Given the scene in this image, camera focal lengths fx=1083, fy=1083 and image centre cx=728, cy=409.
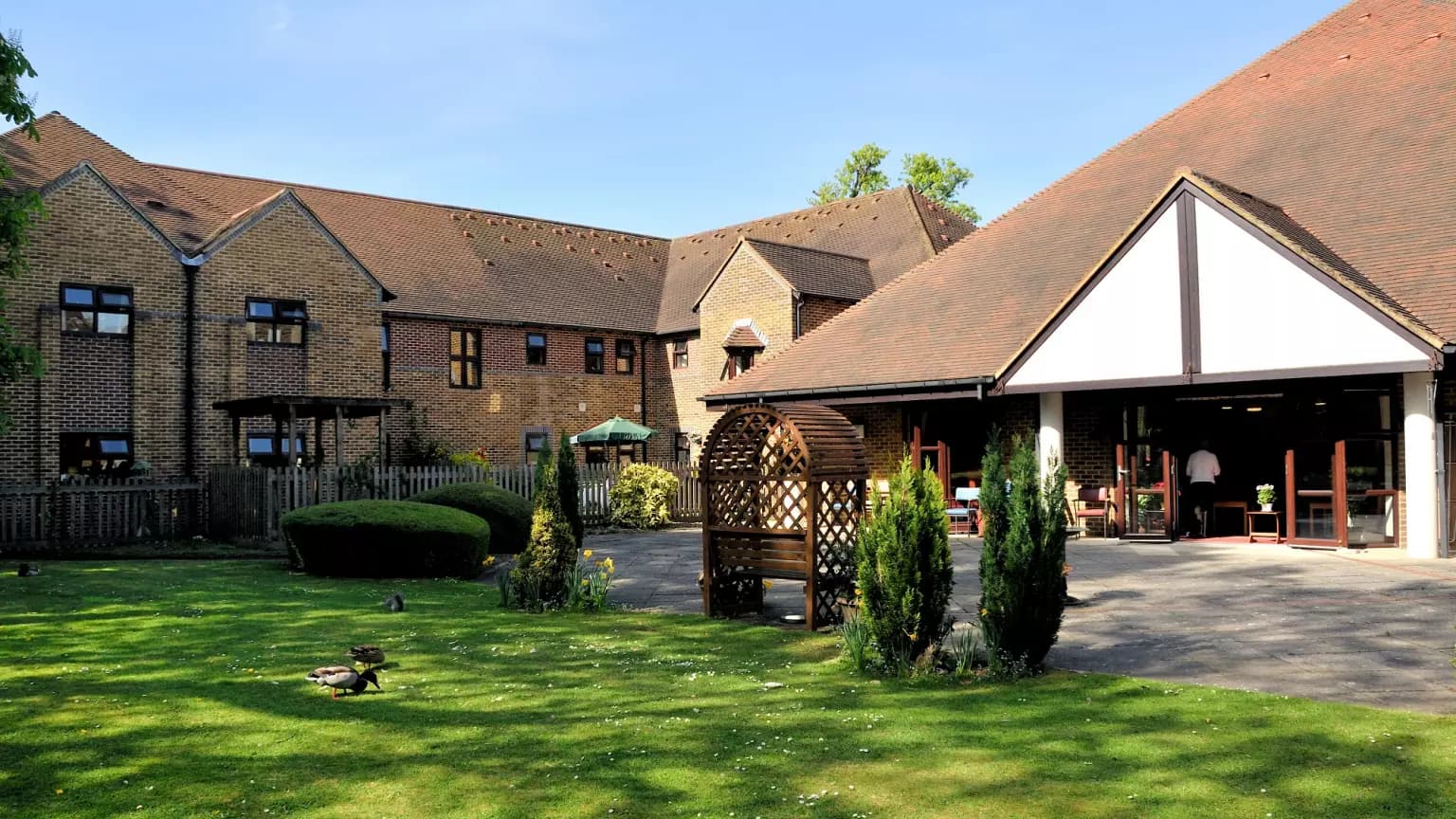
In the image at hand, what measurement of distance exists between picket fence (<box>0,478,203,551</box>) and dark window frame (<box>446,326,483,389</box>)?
10589 mm

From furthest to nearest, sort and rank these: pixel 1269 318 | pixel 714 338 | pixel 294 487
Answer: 1. pixel 714 338
2. pixel 294 487
3. pixel 1269 318

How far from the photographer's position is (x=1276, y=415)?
736 inches

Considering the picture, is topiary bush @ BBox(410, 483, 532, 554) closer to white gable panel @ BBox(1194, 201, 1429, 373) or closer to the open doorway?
the open doorway

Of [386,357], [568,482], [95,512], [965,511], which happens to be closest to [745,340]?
[386,357]

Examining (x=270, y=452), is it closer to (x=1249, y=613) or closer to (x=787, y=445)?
(x=787, y=445)

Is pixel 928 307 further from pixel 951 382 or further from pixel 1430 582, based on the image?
pixel 1430 582

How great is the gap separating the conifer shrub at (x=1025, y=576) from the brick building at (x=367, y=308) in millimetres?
8724

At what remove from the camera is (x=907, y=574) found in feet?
28.0

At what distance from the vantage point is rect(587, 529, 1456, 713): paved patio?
315 inches

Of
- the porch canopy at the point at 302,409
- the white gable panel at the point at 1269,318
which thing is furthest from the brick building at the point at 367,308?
the white gable panel at the point at 1269,318

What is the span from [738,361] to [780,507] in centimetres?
2033

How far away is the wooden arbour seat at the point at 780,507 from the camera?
→ 10.8 metres

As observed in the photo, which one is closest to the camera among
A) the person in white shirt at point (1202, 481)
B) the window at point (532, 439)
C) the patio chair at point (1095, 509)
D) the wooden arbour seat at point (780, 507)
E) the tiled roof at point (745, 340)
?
the wooden arbour seat at point (780, 507)

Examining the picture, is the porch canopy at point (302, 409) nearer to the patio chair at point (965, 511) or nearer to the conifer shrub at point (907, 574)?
the patio chair at point (965, 511)
